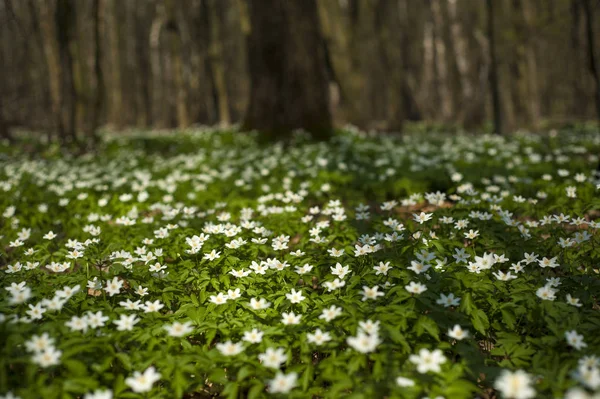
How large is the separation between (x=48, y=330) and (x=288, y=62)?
752 centimetres

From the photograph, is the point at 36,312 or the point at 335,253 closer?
the point at 36,312

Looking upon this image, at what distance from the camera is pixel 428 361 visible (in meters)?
1.89

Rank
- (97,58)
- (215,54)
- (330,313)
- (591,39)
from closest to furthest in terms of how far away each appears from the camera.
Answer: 1. (330,313)
2. (591,39)
3. (97,58)
4. (215,54)

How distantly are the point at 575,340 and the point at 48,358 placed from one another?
2350 millimetres

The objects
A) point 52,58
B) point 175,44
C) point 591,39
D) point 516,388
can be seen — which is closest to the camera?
point 516,388

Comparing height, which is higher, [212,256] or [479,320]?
[212,256]

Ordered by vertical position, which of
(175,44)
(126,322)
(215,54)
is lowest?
(126,322)

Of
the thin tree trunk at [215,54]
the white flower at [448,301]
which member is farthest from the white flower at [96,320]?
the thin tree trunk at [215,54]

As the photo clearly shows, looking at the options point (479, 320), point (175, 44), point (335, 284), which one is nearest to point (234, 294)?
point (335, 284)

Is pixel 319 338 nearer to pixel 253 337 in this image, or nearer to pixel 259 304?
pixel 253 337

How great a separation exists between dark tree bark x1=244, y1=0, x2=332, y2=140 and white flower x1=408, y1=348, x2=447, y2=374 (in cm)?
704

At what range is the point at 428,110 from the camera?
25.2 m

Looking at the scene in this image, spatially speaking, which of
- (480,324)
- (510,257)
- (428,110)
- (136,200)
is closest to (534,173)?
(510,257)

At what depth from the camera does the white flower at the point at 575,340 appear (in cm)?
197
